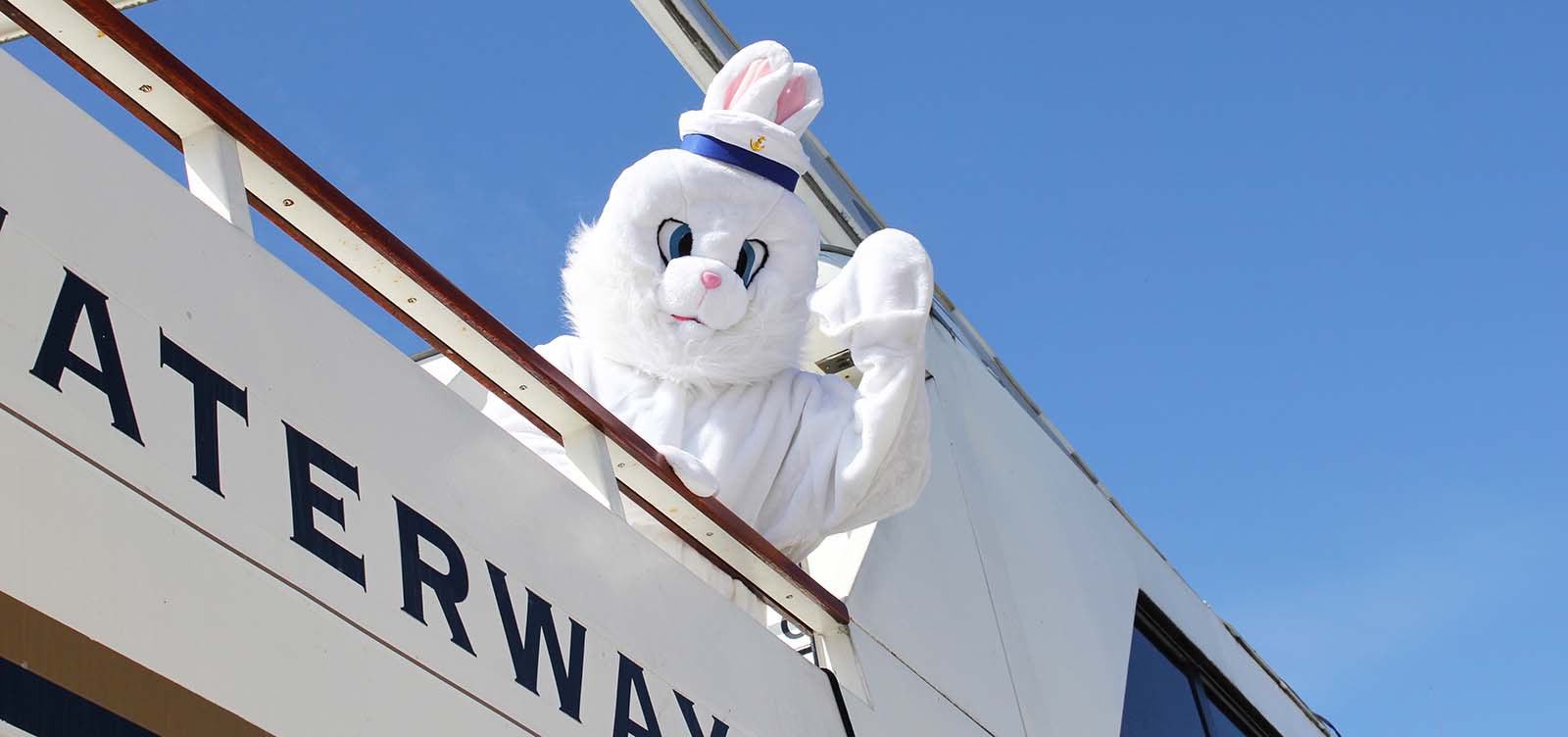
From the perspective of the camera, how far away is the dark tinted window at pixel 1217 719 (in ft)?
22.9

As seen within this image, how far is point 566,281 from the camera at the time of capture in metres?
4.50

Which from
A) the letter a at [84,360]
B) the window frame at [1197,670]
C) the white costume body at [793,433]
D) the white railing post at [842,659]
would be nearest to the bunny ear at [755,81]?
the white costume body at [793,433]

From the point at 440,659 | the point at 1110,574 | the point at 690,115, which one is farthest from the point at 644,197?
the point at 1110,574

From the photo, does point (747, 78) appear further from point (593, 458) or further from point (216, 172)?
point (216, 172)

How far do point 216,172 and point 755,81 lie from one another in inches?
79.8

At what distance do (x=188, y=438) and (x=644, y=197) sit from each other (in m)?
2.10

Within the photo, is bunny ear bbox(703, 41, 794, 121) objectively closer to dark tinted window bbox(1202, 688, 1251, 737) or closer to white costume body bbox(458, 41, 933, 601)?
white costume body bbox(458, 41, 933, 601)

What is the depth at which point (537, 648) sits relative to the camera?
2732 millimetres

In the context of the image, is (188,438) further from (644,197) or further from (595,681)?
(644,197)

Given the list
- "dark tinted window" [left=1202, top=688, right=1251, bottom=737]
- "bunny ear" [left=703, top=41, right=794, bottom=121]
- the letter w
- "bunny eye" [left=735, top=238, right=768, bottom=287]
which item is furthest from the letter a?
"dark tinted window" [left=1202, top=688, right=1251, bottom=737]

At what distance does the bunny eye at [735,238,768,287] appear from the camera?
4.33 m

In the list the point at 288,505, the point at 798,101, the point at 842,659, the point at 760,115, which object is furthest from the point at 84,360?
the point at 798,101

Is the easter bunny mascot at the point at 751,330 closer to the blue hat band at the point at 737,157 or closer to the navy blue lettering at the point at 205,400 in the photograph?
the blue hat band at the point at 737,157

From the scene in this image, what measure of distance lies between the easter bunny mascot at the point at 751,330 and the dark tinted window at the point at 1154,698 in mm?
2023
